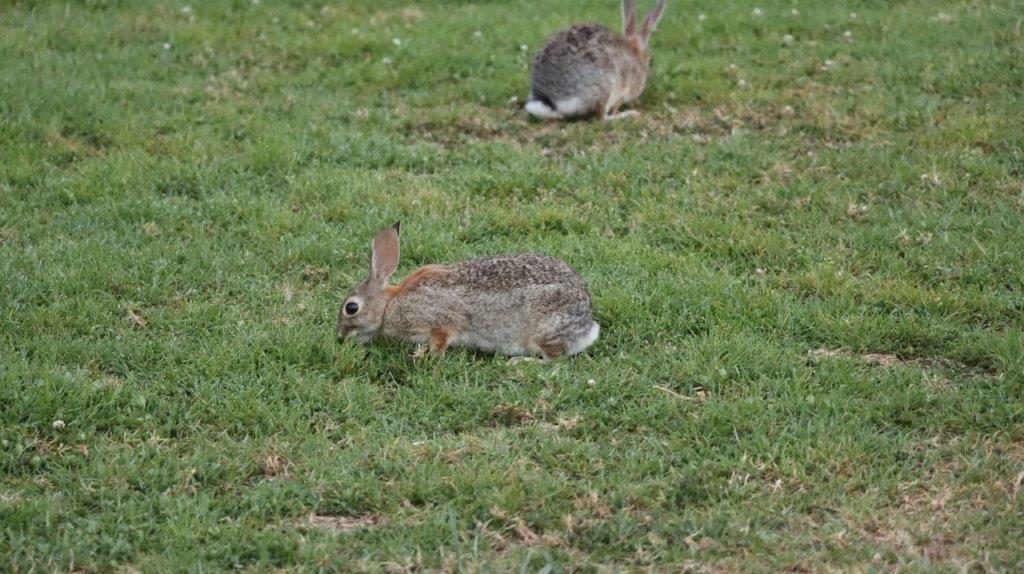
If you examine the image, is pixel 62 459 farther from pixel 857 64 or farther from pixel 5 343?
pixel 857 64

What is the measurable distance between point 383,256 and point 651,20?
6154 mm

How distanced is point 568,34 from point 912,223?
4.14 metres

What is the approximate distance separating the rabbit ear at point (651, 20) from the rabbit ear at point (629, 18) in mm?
120

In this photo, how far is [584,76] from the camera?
10539mm

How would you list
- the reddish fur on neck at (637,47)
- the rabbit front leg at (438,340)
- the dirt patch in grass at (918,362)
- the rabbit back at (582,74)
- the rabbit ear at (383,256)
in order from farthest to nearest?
1. the reddish fur on neck at (637,47)
2. the rabbit back at (582,74)
3. the rabbit ear at (383,256)
4. the rabbit front leg at (438,340)
5. the dirt patch in grass at (918,362)

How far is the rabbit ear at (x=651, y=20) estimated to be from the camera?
11859mm

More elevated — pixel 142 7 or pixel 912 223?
pixel 142 7

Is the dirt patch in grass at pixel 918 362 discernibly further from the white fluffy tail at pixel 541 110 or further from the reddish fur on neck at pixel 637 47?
the reddish fur on neck at pixel 637 47

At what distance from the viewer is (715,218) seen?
834cm

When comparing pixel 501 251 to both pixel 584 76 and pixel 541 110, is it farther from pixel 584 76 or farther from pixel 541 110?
pixel 584 76

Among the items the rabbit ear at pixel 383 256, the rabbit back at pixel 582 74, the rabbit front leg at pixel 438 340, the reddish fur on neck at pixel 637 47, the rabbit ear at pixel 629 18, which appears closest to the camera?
the rabbit front leg at pixel 438 340

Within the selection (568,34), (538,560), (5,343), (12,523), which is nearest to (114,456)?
(12,523)

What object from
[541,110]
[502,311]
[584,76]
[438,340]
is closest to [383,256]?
[438,340]

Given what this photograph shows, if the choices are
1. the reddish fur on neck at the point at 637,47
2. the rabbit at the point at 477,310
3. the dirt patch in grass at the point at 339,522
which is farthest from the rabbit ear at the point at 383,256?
the reddish fur on neck at the point at 637,47
